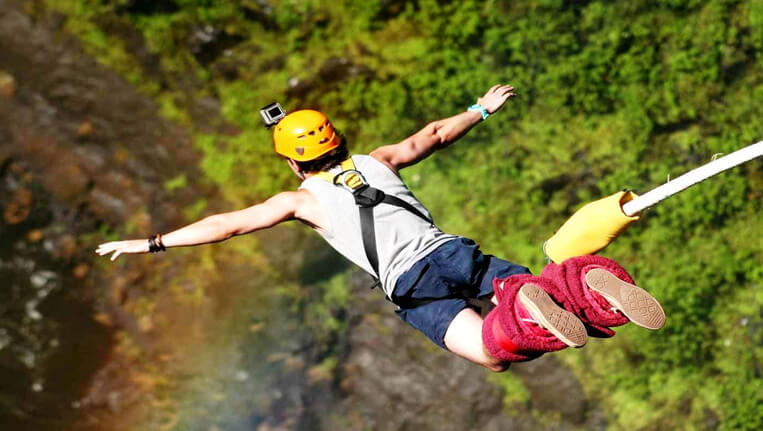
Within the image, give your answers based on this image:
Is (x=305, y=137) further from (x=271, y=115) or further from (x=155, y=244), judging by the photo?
(x=155, y=244)

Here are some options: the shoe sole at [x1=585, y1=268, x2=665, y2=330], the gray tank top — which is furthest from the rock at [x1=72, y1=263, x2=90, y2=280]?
the shoe sole at [x1=585, y1=268, x2=665, y2=330]

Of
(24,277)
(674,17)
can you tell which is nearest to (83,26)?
(24,277)

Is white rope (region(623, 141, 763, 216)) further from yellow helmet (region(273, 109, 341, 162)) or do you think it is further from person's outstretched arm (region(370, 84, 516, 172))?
yellow helmet (region(273, 109, 341, 162))

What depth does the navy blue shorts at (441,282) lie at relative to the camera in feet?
16.9

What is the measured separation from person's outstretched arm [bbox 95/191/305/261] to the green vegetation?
4.75 meters

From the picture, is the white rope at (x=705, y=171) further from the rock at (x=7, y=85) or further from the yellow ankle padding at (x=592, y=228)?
the rock at (x=7, y=85)

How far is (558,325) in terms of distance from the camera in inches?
167

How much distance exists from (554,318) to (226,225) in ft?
6.40

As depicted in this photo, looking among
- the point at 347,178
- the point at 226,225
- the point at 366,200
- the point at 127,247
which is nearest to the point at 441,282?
the point at 366,200

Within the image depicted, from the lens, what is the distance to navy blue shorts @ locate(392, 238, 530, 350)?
5148 millimetres

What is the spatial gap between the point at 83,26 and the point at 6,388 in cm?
436

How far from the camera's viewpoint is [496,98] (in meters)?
6.12

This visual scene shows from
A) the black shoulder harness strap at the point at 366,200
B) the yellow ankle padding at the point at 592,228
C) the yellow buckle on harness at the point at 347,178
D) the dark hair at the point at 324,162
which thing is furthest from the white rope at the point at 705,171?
the dark hair at the point at 324,162

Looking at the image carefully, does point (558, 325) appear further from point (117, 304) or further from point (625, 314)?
point (117, 304)
